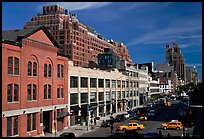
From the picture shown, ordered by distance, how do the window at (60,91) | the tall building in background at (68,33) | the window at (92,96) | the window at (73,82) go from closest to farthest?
the window at (60,91)
the window at (73,82)
the window at (92,96)
the tall building in background at (68,33)

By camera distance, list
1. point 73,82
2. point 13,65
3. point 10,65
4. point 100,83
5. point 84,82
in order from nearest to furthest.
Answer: point 10,65 → point 13,65 → point 73,82 → point 84,82 → point 100,83

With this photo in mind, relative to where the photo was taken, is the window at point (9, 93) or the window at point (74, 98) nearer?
the window at point (9, 93)

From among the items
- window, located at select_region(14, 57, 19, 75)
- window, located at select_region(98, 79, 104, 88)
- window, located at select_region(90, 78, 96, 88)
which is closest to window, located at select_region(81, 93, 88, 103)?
A: window, located at select_region(90, 78, 96, 88)

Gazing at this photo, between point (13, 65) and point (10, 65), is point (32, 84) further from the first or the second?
point (10, 65)

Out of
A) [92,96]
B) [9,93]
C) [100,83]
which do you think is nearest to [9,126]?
[9,93]

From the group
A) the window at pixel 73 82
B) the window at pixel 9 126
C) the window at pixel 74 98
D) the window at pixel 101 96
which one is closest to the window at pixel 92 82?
the window at pixel 101 96

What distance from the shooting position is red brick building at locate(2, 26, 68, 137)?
3822 cm

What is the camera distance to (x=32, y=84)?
43.6 m

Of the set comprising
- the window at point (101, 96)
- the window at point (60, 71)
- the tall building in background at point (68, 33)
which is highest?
the tall building in background at point (68, 33)

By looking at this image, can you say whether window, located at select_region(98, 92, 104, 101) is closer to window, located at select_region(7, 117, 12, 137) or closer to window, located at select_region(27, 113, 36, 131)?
window, located at select_region(27, 113, 36, 131)

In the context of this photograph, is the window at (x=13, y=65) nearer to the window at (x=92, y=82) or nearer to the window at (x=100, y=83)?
the window at (x=92, y=82)

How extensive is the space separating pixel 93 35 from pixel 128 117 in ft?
353

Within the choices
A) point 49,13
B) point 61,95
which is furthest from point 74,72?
point 49,13

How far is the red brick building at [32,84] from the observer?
1505 inches
